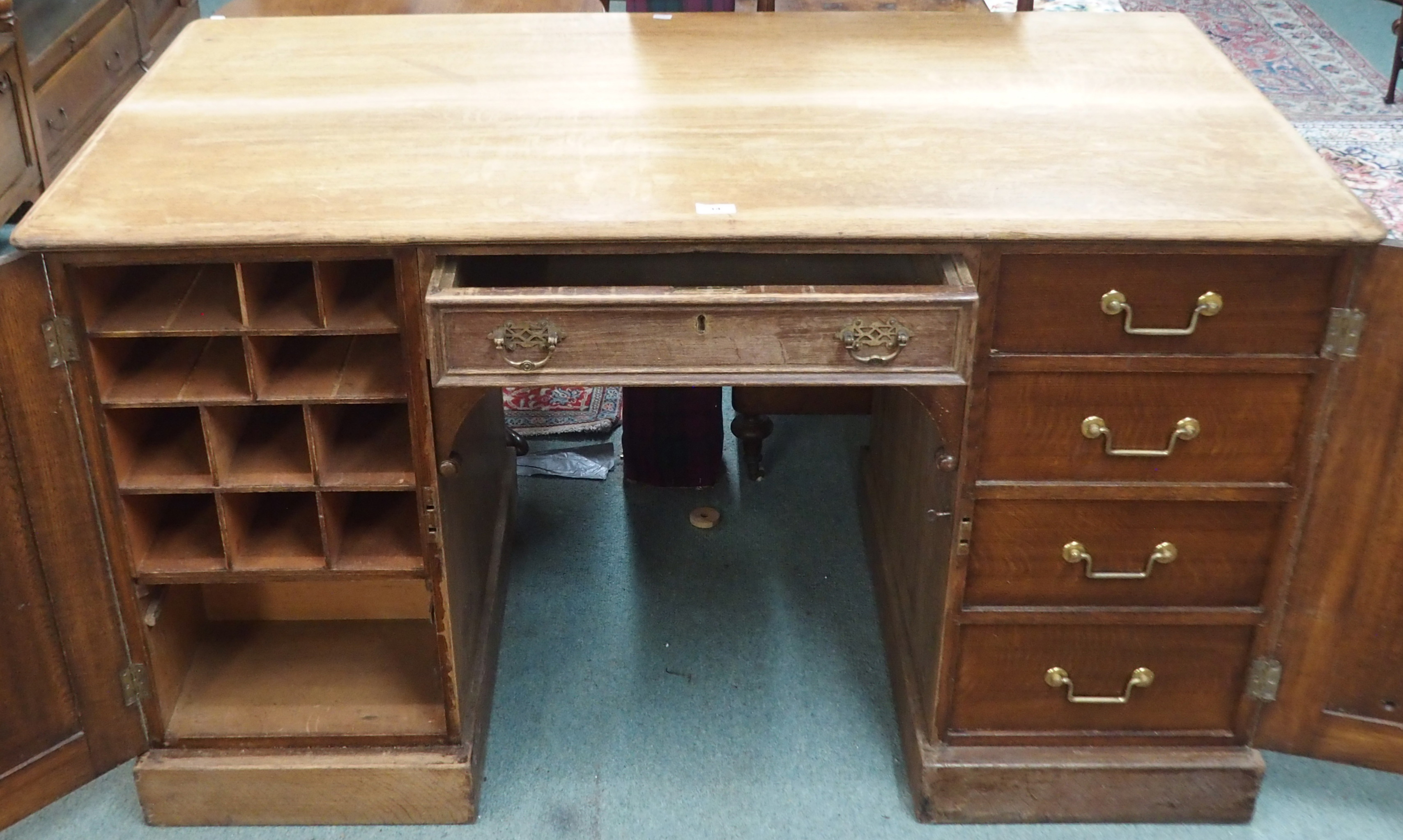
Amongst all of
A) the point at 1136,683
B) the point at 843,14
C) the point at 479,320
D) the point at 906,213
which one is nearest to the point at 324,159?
the point at 479,320

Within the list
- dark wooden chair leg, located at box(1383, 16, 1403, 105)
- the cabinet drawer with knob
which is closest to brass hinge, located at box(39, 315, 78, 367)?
the cabinet drawer with knob

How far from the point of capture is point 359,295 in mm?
1587

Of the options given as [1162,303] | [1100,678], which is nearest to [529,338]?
[1162,303]

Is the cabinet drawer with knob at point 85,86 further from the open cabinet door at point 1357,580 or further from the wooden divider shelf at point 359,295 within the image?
the open cabinet door at point 1357,580

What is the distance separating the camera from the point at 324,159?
1.62 meters

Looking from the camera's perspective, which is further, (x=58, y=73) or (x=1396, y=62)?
(x=1396, y=62)

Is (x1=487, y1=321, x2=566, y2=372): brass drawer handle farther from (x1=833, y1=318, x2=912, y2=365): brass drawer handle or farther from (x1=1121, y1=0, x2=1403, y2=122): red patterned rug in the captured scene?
(x1=1121, y1=0, x2=1403, y2=122): red patterned rug

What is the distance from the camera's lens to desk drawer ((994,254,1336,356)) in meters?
1.50

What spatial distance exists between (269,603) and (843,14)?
1324 millimetres

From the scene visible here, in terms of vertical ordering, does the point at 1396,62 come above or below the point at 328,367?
below

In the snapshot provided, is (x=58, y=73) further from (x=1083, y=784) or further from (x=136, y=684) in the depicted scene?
(x=1083, y=784)

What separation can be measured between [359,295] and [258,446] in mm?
256

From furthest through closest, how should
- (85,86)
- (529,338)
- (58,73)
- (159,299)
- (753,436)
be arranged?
(85,86), (58,73), (753,436), (159,299), (529,338)

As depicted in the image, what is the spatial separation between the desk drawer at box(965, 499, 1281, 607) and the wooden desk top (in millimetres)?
378
